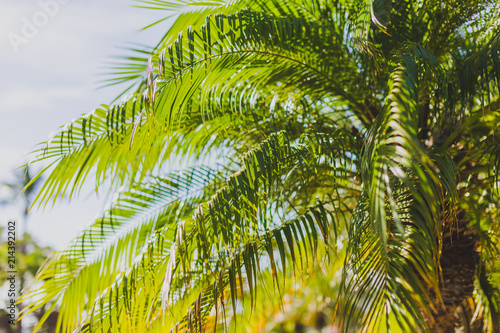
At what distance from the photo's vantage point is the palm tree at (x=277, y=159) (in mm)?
2277

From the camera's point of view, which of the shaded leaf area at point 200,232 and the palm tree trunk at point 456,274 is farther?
the palm tree trunk at point 456,274

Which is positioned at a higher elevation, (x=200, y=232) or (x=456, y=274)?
(x=200, y=232)

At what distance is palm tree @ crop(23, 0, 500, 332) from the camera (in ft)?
7.47

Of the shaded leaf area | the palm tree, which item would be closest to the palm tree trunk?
the palm tree

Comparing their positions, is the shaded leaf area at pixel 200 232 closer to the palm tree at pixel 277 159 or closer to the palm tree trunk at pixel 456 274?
the palm tree at pixel 277 159

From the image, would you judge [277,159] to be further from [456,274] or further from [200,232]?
[456,274]

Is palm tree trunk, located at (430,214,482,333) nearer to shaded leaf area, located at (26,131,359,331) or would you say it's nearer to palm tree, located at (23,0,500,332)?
palm tree, located at (23,0,500,332)

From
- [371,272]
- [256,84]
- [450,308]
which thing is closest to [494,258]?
[450,308]

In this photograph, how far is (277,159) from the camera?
2.42 metres

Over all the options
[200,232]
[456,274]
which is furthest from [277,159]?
[456,274]

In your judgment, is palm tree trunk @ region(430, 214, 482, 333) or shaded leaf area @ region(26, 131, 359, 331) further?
palm tree trunk @ region(430, 214, 482, 333)

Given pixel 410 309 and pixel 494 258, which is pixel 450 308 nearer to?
pixel 494 258

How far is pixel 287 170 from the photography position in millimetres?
2777

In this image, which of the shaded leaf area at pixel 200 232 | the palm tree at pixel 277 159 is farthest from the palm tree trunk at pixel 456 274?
the shaded leaf area at pixel 200 232
